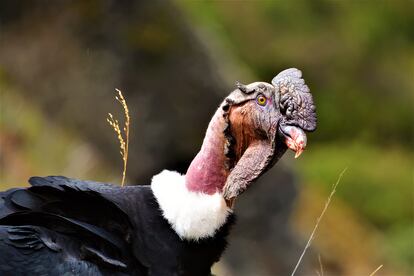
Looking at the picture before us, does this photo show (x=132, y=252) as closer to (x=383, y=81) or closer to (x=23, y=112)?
(x=23, y=112)

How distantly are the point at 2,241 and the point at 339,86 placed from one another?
14.5 m

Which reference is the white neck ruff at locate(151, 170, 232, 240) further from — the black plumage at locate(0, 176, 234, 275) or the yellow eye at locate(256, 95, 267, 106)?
the yellow eye at locate(256, 95, 267, 106)

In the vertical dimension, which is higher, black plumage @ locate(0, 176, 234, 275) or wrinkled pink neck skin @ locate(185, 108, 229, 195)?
wrinkled pink neck skin @ locate(185, 108, 229, 195)

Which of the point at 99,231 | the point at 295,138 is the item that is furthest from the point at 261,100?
the point at 99,231

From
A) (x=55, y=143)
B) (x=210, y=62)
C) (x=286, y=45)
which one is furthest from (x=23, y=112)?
(x=286, y=45)

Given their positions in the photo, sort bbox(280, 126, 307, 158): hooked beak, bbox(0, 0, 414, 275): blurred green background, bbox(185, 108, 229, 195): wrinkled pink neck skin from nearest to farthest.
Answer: bbox(280, 126, 307, 158): hooked beak, bbox(185, 108, 229, 195): wrinkled pink neck skin, bbox(0, 0, 414, 275): blurred green background

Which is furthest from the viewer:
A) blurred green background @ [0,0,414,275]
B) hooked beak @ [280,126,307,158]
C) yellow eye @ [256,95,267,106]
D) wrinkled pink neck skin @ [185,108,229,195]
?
blurred green background @ [0,0,414,275]

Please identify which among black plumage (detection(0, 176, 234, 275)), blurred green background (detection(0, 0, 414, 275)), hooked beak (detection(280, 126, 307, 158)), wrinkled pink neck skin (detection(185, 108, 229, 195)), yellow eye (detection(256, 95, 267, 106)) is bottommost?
blurred green background (detection(0, 0, 414, 275))

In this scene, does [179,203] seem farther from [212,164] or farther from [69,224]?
[69,224]

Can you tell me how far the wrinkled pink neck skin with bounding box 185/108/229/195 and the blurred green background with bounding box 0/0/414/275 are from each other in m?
5.56

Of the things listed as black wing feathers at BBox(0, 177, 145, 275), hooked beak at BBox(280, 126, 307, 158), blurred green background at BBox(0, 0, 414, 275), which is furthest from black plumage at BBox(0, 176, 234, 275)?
blurred green background at BBox(0, 0, 414, 275)

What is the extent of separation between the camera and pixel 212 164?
5.16 meters

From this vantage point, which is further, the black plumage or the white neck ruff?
the white neck ruff

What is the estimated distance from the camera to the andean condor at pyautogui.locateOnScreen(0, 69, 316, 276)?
4.96m
